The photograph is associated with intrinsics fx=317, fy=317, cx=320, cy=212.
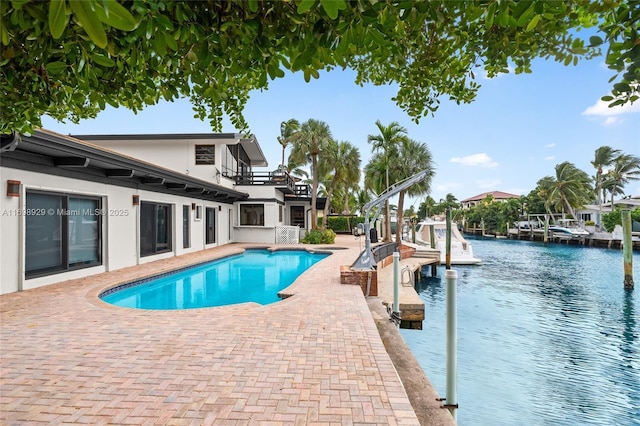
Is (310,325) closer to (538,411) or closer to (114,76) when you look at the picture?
(538,411)

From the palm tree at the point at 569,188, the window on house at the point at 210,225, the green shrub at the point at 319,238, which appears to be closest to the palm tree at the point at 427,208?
the palm tree at the point at 569,188

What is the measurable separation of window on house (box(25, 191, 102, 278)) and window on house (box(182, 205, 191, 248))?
525cm

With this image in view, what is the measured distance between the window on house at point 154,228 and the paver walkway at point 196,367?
5.83 m

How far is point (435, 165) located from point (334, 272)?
14.7 metres

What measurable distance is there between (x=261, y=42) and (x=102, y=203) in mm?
9842

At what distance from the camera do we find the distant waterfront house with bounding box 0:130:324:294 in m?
6.74

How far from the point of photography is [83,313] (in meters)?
5.45

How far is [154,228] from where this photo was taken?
12320 mm

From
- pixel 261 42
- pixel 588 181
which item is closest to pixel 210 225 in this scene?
pixel 261 42

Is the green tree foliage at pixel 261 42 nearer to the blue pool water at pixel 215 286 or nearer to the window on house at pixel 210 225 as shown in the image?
the blue pool water at pixel 215 286

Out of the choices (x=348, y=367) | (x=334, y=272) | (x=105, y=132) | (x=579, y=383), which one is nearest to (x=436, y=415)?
(x=348, y=367)

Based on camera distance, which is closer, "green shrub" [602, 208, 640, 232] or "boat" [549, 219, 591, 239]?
"green shrub" [602, 208, 640, 232]

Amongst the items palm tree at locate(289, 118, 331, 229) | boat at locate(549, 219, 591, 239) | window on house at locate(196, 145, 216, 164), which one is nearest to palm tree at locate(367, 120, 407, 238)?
palm tree at locate(289, 118, 331, 229)

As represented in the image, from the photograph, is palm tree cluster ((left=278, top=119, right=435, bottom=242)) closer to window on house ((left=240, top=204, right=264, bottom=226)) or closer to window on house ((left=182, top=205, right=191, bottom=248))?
window on house ((left=240, top=204, right=264, bottom=226))
